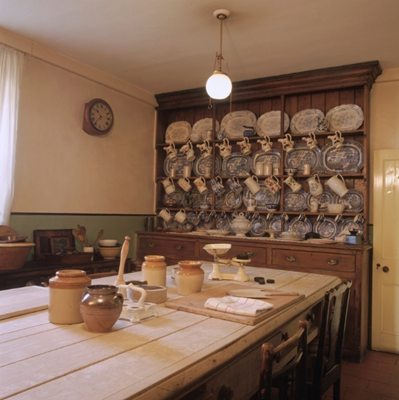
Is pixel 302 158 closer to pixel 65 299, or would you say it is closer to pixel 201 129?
pixel 201 129

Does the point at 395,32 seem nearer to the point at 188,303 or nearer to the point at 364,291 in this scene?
the point at 364,291

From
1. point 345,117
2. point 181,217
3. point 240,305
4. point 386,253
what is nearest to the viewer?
point 240,305

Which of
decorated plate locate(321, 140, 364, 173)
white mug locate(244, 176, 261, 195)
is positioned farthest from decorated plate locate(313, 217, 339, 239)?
white mug locate(244, 176, 261, 195)

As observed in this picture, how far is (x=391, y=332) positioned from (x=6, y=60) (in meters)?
4.16

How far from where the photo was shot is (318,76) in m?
4.01

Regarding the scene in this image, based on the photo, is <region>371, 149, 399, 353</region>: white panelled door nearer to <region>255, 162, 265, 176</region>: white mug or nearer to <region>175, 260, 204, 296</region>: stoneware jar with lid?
<region>255, 162, 265, 176</region>: white mug

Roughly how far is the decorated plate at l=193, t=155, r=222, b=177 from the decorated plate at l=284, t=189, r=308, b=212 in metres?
A: 0.89

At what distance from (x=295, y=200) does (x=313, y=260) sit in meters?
0.90

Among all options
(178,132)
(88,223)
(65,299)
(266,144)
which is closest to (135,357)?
(65,299)

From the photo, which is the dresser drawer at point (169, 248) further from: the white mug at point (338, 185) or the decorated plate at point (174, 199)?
the white mug at point (338, 185)

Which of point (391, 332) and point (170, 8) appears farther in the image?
point (391, 332)

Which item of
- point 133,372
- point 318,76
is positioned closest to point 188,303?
point 133,372

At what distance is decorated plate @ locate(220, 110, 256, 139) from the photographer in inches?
180

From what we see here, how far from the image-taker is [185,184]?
4.91 m
